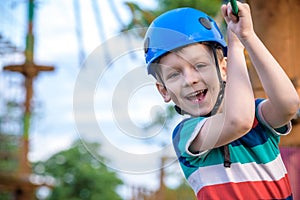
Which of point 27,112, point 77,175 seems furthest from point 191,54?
point 77,175

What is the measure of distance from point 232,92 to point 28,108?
5.50 m

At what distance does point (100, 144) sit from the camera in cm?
108

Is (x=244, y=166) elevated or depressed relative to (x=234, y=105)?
depressed

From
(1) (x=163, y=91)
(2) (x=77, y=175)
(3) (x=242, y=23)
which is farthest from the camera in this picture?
(2) (x=77, y=175)

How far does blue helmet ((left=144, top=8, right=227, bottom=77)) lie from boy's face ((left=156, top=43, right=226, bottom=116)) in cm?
1

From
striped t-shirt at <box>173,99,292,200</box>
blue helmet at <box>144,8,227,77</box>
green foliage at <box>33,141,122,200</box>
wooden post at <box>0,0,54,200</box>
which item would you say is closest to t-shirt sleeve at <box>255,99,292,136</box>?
striped t-shirt at <box>173,99,292,200</box>

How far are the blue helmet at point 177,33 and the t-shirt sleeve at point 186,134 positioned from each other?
0.10 metres

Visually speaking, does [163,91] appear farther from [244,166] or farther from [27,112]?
[27,112]

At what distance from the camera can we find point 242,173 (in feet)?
3.56

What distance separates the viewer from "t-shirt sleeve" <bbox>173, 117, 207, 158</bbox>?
3.54 ft

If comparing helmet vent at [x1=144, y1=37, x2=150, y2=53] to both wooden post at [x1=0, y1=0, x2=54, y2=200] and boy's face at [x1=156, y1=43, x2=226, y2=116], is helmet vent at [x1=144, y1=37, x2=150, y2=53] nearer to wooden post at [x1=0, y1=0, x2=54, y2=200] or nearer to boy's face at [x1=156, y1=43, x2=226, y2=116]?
boy's face at [x1=156, y1=43, x2=226, y2=116]

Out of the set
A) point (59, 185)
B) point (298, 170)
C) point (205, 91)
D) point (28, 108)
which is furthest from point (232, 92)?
point (59, 185)

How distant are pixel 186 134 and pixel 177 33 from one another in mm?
158

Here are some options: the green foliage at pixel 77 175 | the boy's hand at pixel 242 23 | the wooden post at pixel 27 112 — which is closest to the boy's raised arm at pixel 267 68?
the boy's hand at pixel 242 23
